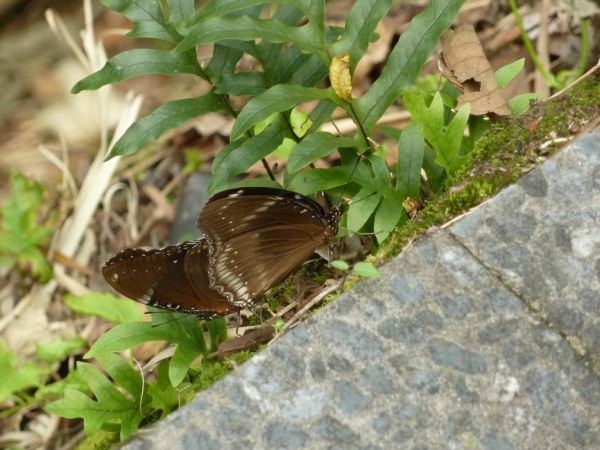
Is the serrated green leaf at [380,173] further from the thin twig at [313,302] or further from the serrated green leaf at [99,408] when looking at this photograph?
the serrated green leaf at [99,408]

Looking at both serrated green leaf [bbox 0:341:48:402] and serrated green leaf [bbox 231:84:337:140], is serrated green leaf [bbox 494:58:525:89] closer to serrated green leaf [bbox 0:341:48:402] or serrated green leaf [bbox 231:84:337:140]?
serrated green leaf [bbox 231:84:337:140]

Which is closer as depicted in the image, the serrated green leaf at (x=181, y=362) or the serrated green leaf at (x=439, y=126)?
the serrated green leaf at (x=181, y=362)

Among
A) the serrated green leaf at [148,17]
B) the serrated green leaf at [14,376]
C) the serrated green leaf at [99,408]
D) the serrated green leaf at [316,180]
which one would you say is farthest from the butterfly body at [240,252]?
the serrated green leaf at [14,376]

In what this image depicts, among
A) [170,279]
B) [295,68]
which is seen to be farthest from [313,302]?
[295,68]

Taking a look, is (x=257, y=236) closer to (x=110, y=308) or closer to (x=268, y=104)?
(x=268, y=104)

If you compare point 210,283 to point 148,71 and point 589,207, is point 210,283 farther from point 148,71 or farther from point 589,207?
point 589,207

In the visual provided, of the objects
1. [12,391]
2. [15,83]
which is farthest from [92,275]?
[15,83]
